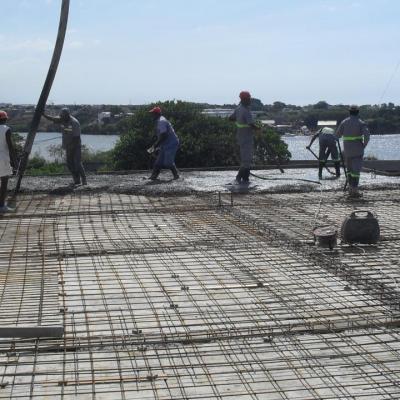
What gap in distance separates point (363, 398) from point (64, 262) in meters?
3.15

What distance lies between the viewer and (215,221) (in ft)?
24.6

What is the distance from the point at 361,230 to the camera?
6109mm

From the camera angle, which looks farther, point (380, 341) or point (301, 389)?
point (380, 341)

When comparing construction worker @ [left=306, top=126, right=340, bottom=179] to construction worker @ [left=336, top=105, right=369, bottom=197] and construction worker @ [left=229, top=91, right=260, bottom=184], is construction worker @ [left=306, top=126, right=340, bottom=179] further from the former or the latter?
construction worker @ [left=336, top=105, right=369, bottom=197]

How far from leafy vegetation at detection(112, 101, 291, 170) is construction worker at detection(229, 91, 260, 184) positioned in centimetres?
739

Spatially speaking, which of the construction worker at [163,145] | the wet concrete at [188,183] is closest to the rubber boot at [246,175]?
the wet concrete at [188,183]

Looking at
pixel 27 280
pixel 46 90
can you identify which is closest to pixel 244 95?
pixel 46 90

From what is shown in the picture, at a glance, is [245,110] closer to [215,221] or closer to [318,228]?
[215,221]

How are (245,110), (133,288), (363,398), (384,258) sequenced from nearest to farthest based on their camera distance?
(363,398), (133,288), (384,258), (245,110)

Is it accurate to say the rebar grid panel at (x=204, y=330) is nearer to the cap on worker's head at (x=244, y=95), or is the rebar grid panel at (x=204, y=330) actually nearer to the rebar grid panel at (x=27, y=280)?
the rebar grid panel at (x=27, y=280)

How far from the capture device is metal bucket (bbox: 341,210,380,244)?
6.10 m

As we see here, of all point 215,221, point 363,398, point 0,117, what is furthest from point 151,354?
point 0,117

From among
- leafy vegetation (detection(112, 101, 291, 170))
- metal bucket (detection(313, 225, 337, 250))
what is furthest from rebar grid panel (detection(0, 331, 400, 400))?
leafy vegetation (detection(112, 101, 291, 170))

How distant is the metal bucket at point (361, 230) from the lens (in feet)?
20.0
